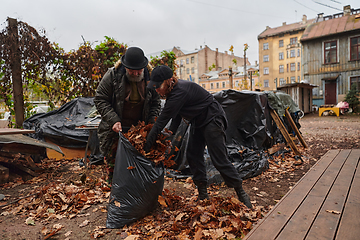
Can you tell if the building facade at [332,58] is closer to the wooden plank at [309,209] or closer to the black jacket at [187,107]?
the wooden plank at [309,209]

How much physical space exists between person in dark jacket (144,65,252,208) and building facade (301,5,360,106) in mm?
20040

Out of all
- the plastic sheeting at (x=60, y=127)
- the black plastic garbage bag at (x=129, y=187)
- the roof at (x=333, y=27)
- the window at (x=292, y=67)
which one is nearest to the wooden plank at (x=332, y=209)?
the black plastic garbage bag at (x=129, y=187)

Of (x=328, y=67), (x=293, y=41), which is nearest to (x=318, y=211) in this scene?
(x=328, y=67)

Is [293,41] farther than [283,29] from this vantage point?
No

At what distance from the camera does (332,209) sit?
2164mm

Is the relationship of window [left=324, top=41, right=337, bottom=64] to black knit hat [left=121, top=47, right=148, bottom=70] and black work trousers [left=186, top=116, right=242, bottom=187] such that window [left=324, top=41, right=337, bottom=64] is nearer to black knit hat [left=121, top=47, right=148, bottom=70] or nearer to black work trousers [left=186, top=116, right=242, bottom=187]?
black work trousers [left=186, top=116, right=242, bottom=187]

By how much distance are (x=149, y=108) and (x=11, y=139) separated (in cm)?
277

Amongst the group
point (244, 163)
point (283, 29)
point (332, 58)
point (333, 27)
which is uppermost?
point (283, 29)

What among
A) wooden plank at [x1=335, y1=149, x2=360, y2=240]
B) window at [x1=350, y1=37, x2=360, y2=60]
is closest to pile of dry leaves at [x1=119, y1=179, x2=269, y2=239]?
wooden plank at [x1=335, y1=149, x2=360, y2=240]

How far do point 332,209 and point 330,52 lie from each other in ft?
69.5

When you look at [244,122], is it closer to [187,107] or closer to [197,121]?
[197,121]

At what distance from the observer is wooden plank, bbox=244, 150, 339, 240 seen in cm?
182

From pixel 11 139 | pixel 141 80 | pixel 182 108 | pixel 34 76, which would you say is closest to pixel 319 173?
pixel 182 108

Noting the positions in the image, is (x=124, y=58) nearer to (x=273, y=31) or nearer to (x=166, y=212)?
(x=166, y=212)
